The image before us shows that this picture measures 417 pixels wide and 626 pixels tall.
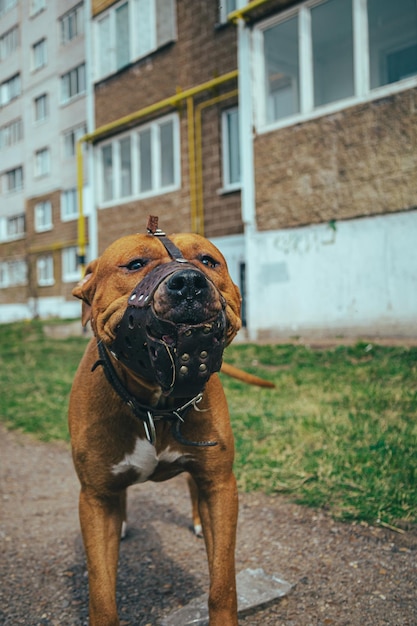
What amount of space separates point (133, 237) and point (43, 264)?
→ 26148 millimetres

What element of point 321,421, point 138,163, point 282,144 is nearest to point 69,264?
point 138,163

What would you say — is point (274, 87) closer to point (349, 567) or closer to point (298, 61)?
point (298, 61)

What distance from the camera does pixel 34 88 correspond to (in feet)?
93.9

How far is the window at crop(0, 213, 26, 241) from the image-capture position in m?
30.1

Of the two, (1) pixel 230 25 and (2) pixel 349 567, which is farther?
(1) pixel 230 25

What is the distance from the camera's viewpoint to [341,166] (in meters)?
9.16

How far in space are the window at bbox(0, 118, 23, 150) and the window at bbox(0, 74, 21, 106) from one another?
1.28m

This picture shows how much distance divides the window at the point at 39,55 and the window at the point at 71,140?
442 cm

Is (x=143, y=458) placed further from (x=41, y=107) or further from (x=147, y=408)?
(x=41, y=107)

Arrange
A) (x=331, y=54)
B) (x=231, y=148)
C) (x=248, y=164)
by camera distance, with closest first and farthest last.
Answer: (x=331, y=54), (x=248, y=164), (x=231, y=148)

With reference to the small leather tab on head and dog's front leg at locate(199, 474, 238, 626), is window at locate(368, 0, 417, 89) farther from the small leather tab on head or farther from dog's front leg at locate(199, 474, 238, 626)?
dog's front leg at locate(199, 474, 238, 626)

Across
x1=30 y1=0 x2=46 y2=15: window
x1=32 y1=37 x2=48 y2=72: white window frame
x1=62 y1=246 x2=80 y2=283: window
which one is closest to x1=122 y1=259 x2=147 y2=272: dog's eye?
x1=62 y1=246 x2=80 y2=283: window

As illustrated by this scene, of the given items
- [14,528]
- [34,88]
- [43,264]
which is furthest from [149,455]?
[34,88]

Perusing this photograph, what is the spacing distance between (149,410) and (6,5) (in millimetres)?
33949
